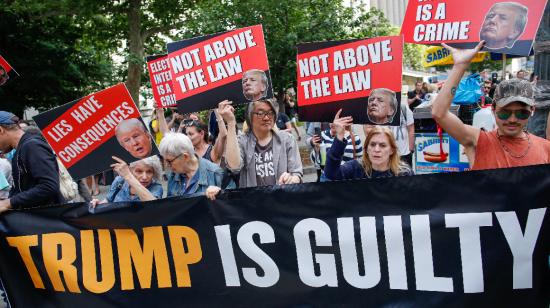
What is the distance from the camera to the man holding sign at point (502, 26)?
3758 millimetres

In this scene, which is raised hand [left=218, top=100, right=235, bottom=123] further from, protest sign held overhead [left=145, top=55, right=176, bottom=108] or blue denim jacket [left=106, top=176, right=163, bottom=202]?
protest sign held overhead [left=145, top=55, right=176, bottom=108]

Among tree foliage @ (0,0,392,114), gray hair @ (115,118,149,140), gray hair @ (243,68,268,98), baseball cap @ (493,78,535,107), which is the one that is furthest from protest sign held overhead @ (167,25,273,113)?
tree foliage @ (0,0,392,114)

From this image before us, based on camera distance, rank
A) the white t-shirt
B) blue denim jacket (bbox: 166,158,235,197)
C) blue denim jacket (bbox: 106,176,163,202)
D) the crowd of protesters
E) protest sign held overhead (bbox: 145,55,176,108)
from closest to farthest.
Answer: the crowd of protesters → blue denim jacket (bbox: 166,158,235,197) → blue denim jacket (bbox: 106,176,163,202) → protest sign held overhead (bbox: 145,55,176,108) → the white t-shirt

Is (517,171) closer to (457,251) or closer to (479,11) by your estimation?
(457,251)

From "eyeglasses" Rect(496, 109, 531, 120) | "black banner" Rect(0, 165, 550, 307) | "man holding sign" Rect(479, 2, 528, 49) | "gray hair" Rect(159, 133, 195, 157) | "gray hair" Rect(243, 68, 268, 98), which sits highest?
"man holding sign" Rect(479, 2, 528, 49)

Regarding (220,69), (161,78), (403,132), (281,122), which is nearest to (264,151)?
(220,69)

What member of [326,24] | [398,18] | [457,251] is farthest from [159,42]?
[398,18]

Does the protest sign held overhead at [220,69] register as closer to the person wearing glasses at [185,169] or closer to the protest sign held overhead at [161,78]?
the person wearing glasses at [185,169]

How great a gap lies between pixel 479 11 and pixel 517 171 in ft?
4.70

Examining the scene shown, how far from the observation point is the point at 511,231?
295cm

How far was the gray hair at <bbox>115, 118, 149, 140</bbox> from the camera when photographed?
3.78 meters

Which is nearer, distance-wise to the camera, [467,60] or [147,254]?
[467,60]

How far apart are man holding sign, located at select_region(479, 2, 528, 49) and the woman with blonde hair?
979mm

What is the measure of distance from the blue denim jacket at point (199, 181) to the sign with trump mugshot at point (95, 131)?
13.6 inches
